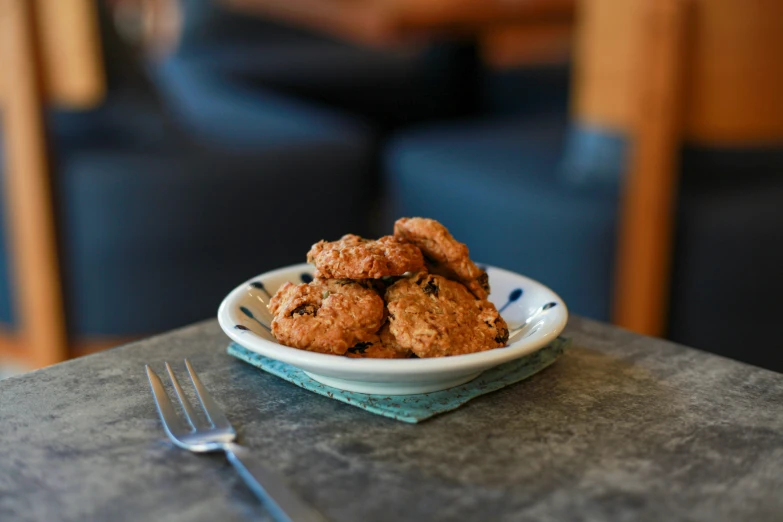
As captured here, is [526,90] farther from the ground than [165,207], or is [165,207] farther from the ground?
[526,90]

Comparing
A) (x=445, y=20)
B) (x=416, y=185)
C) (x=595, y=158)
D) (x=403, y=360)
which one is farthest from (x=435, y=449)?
(x=445, y=20)

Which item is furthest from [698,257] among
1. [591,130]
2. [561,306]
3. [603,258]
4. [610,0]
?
[561,306]

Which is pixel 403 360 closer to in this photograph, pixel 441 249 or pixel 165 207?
pixel 441 249

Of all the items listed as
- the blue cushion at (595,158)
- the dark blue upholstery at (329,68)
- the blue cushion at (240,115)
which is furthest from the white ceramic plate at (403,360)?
the dark blue upholstery at (329,68)

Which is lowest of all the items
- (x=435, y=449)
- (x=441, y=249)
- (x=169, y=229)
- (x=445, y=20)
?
(x=169, y=229)

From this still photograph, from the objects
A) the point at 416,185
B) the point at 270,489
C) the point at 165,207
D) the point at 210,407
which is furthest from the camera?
the point at 416,185

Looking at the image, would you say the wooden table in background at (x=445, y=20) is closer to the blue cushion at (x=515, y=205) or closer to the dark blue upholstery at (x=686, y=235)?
the blue cushion at (x=515, y=205)

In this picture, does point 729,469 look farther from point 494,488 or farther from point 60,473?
point 60,473

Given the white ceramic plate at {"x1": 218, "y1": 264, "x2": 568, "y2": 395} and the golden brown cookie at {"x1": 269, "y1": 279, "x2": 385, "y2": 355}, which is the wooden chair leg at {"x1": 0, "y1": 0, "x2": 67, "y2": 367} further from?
the golden brown cookie at {"x1": 269, "y1": 279, "x2": 385, "y2": 355}

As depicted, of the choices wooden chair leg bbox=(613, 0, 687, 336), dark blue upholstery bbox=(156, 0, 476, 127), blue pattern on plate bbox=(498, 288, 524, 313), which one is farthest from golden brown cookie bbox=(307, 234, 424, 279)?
dark blue upholstery bbox=(156, 0, 476, 127)
